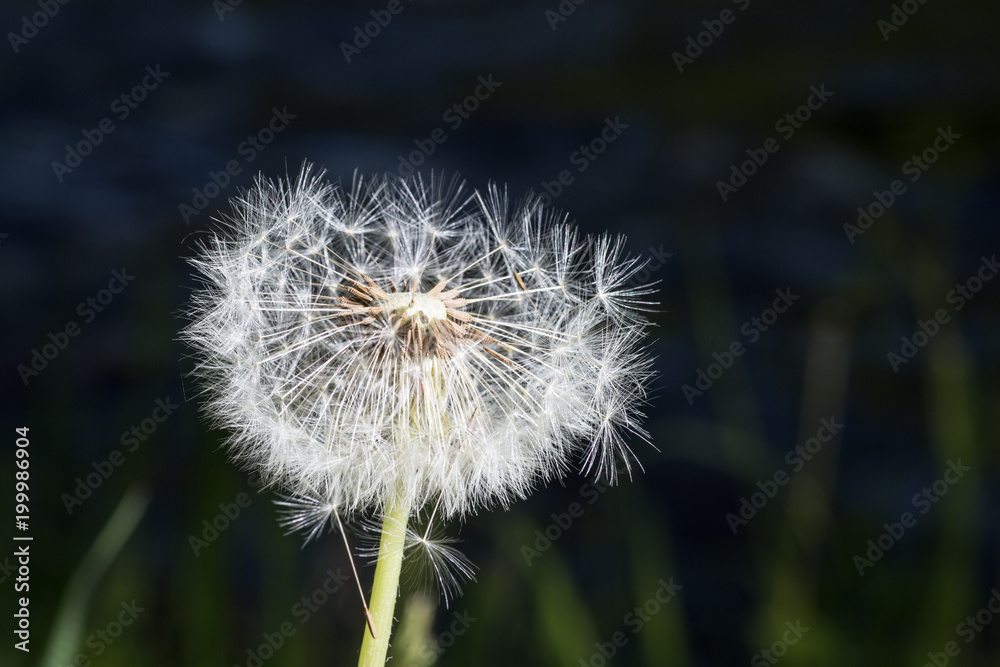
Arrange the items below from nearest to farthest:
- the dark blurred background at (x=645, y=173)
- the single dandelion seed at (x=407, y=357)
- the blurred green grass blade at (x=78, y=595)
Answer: the single dandelion seed at (x=407, y=357), the blurred green grass blade at (x=78, y=595), the dark blurred background at (x=645, y=173)

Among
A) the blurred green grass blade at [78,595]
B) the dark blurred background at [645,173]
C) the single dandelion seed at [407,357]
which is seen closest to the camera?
the single dandelion seed at [407,357]

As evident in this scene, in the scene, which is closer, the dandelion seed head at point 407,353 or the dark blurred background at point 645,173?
the dandelion seed head at point 407,353

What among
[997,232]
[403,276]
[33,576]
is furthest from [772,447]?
[403,276]

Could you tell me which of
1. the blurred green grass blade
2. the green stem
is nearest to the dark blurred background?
the blurred green grass blade

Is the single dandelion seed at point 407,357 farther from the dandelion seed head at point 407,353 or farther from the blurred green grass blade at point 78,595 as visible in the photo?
the blurred green grass blade at point 78,595

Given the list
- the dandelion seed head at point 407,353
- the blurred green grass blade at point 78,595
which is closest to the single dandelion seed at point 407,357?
the dandelion seed head at point 407,353

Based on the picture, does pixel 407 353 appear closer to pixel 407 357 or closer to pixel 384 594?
pixel 407 357

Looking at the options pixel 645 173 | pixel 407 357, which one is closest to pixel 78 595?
pixel 407 357

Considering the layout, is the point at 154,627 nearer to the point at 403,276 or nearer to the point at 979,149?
the point at 403,276
